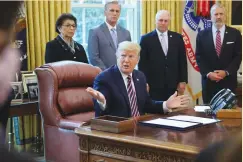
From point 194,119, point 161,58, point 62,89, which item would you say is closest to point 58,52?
point 62,89

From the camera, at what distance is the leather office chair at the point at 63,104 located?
368 centimetres

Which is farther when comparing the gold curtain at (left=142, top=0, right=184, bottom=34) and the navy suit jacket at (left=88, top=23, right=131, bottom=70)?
the gold curtain at (left=142, top=0, right=184, bottom=34)

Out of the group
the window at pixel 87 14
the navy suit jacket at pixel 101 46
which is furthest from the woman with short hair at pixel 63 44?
the window at pixel 87 14

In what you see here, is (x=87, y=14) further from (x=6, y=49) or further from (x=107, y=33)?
(x=6, y=49)

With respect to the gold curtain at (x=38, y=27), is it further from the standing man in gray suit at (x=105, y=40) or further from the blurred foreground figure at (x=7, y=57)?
the blurred foreground figure at (x=7, y=57)

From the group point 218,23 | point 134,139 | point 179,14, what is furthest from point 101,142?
point 179,14

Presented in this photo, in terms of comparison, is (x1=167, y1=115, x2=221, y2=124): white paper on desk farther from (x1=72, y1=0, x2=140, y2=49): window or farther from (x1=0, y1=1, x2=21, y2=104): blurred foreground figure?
(x1=72, y1=0, x2=140, y2=49): window

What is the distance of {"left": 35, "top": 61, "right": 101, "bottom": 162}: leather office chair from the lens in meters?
3.68

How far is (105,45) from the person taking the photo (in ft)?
15.9

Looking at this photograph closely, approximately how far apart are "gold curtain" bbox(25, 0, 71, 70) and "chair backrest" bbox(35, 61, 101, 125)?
4.18 ft

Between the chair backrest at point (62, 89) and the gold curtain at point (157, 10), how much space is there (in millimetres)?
2357

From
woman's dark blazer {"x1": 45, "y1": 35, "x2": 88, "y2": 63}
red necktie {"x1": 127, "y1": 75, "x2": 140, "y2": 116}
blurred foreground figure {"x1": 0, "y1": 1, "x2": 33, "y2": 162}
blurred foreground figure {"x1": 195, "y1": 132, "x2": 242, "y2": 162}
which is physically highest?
blurred foreground figure {"x1": 0, "y1": 1, "x2": 33, "y2": 162}

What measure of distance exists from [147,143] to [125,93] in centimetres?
86

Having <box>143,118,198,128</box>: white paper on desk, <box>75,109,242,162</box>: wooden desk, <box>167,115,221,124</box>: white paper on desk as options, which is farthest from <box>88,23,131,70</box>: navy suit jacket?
<box>75,109,242,162</box>: wooden desk
